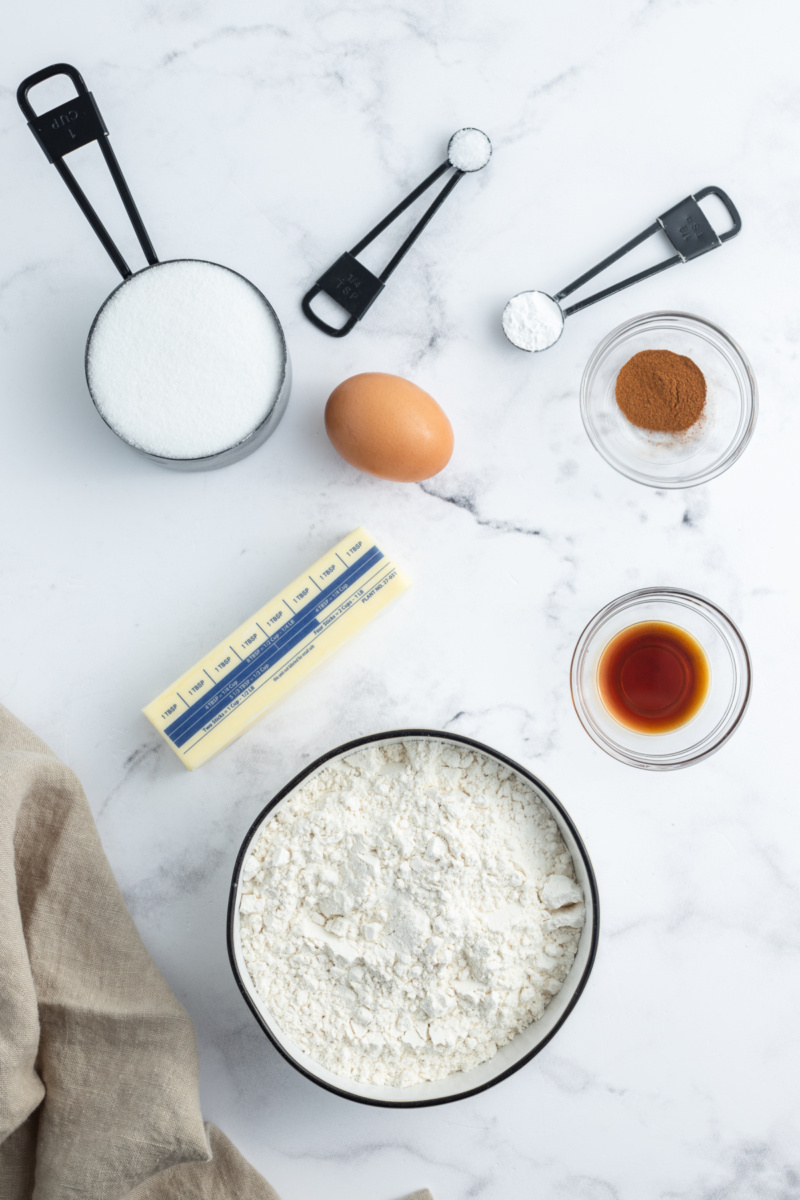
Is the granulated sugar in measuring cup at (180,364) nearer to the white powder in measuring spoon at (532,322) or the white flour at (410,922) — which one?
the white powder in measuring spoon at (532,322)

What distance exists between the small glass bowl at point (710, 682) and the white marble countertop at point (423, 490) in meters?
0.03

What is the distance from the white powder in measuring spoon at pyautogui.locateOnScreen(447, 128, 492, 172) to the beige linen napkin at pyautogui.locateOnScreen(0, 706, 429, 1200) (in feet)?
2.84

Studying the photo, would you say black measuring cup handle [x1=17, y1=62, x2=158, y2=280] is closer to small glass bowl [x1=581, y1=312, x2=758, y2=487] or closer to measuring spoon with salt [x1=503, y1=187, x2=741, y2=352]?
measuring spoon with salt [x1=503, y1=187, x2=741, y2=352]

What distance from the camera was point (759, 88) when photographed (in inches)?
39.4

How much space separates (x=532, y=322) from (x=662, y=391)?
0.58 feet

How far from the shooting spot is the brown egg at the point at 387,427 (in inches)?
34.7

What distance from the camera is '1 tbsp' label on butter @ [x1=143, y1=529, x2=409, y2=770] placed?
0.93 m

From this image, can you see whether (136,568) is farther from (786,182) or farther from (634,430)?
(786,182)

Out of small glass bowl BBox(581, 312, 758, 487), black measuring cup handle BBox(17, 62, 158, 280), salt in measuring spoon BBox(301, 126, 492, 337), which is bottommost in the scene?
small glass bowl BBox(581, 312, 758, 487)

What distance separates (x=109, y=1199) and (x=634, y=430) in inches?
41.9

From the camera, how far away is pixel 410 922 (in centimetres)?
82

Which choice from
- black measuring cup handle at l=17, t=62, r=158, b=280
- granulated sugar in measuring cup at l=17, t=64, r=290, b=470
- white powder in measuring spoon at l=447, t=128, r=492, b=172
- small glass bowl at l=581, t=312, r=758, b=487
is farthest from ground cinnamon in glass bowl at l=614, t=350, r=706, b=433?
black measuring cup handle at l=17, t=62, r=158, b=280

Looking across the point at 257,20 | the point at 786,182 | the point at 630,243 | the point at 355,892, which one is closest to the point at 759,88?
the point at 786,182

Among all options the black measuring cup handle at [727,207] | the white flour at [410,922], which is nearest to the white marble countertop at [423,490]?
the black measuring cup handle at [727,207]
